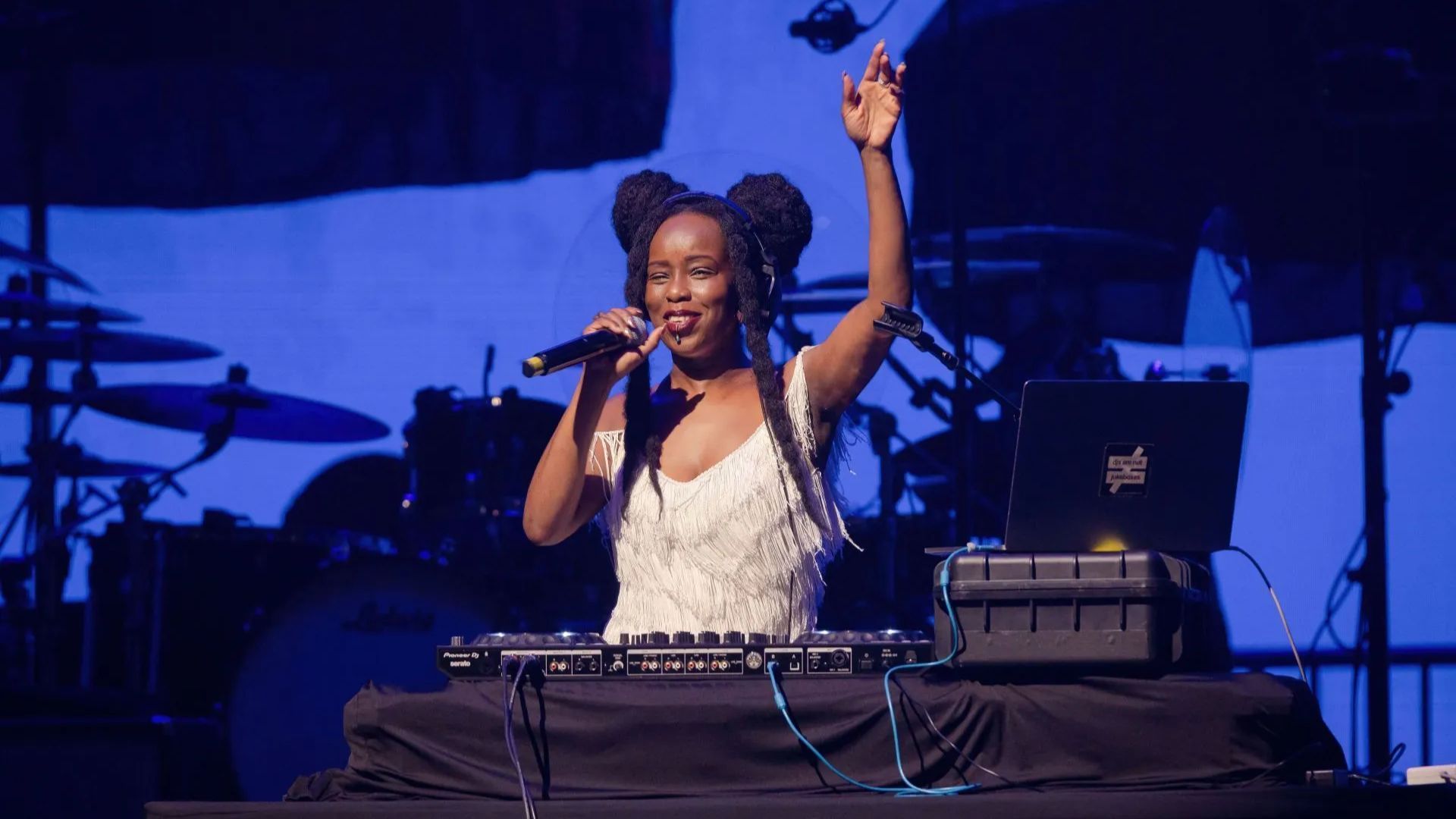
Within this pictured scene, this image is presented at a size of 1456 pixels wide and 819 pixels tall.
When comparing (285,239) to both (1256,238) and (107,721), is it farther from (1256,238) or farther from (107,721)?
(1256,238)

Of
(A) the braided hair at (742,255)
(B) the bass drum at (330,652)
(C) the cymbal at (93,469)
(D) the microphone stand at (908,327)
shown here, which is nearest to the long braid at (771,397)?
(A) the braided hair at (742,255)

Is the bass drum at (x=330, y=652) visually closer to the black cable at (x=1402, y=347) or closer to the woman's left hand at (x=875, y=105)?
the woman's left hand at (x=875, y=105)

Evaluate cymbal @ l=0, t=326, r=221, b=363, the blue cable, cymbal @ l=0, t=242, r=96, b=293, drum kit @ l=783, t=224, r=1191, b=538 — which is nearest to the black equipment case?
the blue cable

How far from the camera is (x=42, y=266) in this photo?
14.3ft

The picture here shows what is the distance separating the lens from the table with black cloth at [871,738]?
1689 mm

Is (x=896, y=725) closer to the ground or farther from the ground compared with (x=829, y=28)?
closer to the ground

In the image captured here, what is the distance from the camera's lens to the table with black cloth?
66.5 inches

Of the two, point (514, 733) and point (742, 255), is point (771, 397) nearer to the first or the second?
point (742, 255)

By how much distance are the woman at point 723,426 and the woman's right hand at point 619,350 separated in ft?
0.14

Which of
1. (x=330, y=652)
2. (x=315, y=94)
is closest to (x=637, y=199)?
(x=330, y=652)

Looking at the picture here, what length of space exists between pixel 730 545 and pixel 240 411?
8.38ft

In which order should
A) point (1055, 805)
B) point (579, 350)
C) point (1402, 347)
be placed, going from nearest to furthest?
point (1055, 805) → point (579, 350) → point (1402, 347)

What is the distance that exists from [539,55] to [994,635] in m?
3.34

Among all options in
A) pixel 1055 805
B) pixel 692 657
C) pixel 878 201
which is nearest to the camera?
pixel 1055 805
